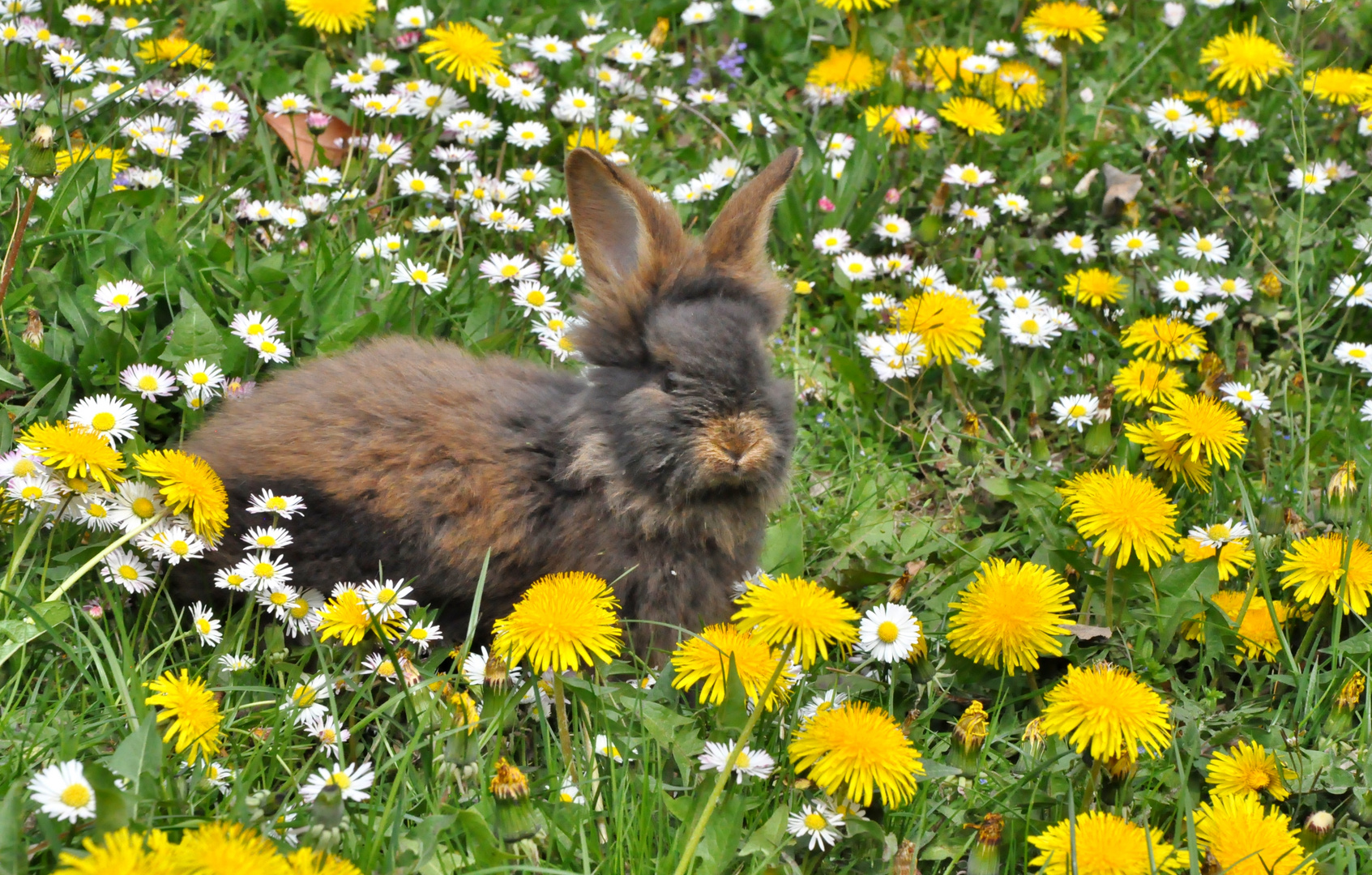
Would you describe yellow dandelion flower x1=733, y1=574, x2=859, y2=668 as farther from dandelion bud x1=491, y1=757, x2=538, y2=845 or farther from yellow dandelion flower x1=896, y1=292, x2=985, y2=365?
yellow dandelion flower x1=896, y1=292, x2=985, y2=365

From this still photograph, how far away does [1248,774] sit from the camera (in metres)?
3.23

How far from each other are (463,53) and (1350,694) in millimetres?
3936

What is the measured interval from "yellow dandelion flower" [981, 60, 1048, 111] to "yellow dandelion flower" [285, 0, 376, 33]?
2723 millimetres

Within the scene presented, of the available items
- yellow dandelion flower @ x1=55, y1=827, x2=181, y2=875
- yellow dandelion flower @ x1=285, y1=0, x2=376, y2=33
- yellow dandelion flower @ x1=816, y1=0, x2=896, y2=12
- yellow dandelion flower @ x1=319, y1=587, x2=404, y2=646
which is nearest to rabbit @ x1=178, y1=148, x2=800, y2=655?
yellow dandelion flower @ x1=319, y1=587, x2=404, y2=646

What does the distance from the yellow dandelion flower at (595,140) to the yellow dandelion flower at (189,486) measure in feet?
8.36

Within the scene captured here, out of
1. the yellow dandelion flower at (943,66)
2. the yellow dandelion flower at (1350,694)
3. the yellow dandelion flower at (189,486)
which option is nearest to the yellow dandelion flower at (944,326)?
the yellow dandelion flower at (943,66)

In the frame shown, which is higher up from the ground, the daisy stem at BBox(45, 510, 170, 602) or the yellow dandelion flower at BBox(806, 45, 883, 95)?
the yellow dandelion flower at BBox(806, 45, 883, 95)

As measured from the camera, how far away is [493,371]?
4.21 m

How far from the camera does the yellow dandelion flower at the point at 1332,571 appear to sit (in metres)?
3.66

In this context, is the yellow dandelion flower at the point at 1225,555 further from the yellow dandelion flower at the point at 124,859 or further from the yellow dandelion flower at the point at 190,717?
the yellow dandelion flower at the point at 124,859

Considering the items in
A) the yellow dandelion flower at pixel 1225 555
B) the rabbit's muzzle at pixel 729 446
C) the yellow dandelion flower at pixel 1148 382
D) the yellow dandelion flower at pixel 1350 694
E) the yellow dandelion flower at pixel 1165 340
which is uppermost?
the yellow dandelion flower at pixel 1165 340

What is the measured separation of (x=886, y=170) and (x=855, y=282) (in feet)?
1.93

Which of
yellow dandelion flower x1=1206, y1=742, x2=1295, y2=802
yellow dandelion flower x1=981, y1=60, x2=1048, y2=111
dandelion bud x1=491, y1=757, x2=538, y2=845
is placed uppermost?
yellow dandelion flower x1=981, y1=60, x2=1048, y2=111

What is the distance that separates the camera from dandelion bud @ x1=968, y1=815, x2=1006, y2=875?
2908 millimetres
